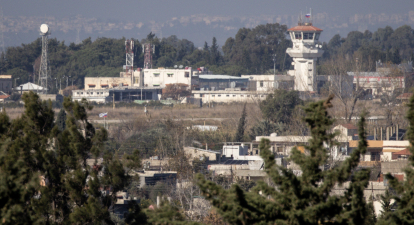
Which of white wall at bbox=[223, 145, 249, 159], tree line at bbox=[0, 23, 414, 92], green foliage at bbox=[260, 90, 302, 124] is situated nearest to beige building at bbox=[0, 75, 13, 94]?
tree line at bbox=[0, 23, 414, 92]

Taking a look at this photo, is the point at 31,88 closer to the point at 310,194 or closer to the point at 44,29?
the point at 44,29

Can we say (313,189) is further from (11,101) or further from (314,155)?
(11,101)

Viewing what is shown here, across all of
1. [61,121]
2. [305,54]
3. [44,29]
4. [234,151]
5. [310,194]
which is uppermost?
[44,29]

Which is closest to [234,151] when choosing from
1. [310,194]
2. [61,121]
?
[61,121]

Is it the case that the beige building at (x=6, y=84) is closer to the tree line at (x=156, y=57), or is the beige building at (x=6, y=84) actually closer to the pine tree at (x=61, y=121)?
the tree line at (x=156, y=57)

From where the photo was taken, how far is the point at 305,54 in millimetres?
81062

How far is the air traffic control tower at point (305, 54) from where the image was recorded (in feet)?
266

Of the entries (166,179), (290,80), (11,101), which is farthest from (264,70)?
(166,179)

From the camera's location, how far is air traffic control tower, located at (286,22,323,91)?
266 feet

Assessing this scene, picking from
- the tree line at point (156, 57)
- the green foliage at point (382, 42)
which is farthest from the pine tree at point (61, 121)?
the green foliage at point (382, 42)

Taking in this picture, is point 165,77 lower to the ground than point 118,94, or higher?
higher

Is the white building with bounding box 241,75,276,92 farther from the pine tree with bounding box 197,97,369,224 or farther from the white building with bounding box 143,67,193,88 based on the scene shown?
the pine tree with bounding box 197,97,369,224

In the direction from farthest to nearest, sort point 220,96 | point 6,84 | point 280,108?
1. point 6,84
2. point 220,96
3. point 280,108

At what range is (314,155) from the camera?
8.71 metres
